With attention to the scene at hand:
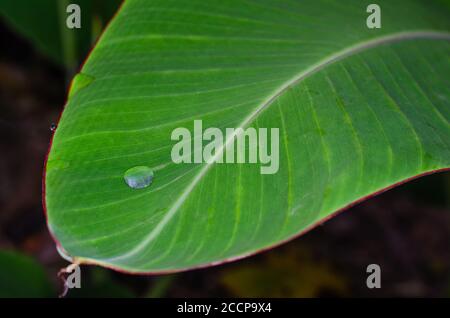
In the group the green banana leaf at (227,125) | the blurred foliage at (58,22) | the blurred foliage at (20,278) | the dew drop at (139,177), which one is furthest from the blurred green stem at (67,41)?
the dew drop at (139,177)

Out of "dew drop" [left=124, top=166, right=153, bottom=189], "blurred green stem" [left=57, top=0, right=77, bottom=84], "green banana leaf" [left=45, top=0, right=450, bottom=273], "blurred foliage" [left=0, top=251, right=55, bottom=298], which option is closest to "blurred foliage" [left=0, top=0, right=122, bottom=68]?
"blurred green stem" [left=57, top=0, right=77, bottom=84]

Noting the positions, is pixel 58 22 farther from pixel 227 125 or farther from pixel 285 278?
pixel 227 125

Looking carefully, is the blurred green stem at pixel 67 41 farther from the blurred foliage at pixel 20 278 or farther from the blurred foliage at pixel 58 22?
the blurred foliage at pixel 20 278

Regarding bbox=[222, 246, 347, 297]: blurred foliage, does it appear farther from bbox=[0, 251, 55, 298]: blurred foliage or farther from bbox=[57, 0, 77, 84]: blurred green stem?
bbox=[57, 0, 77, 84]: blurred green stem

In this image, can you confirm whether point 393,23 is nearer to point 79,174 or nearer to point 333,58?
point 333,58

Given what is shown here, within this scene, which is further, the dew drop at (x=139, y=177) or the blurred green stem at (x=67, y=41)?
the blurred green stem at (x=67, y=41)
